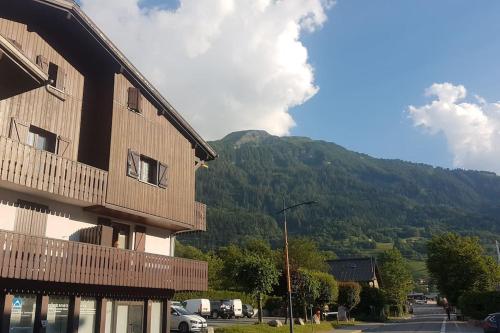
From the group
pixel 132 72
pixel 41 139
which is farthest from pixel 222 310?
pixel 41 139

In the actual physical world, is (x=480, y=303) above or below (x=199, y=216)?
below

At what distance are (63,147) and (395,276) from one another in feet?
248

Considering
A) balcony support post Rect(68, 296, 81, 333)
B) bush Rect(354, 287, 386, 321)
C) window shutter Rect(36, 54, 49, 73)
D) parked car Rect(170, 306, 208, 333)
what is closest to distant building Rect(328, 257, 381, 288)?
bush Rect(354, 287, 386, 321)

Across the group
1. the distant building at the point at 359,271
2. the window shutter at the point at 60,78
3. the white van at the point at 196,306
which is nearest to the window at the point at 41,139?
the window shutter at the point at 60,78

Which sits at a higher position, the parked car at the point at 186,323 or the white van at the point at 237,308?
the white van at the point at 237,308

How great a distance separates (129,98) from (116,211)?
17.8 ft

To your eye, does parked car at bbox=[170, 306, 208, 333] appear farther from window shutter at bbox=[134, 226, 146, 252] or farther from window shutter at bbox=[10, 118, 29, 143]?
window shutter at bbox=[10, 118, 29, 143]

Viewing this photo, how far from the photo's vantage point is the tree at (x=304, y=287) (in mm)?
41531

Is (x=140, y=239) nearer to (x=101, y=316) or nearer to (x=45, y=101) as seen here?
(x=101, y=316)

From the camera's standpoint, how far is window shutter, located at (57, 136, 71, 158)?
20.0m

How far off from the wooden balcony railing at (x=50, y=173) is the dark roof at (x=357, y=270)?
231ft

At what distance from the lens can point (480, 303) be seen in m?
47.3

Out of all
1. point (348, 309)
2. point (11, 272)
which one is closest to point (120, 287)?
point (11, 272)

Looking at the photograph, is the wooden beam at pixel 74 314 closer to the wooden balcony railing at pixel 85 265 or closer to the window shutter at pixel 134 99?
the wooden balcony railing at pixel 85 265
